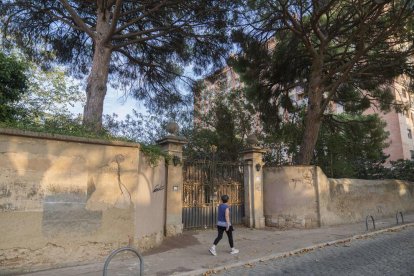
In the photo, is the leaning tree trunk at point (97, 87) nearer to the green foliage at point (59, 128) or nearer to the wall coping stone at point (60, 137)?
the green foliage at point (59, 128)

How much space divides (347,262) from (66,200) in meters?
6.02

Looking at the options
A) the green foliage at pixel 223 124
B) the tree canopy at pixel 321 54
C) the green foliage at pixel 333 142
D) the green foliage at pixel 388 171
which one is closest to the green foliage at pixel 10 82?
the tree canopy at pixel 321 54

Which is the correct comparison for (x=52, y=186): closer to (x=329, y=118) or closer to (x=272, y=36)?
(x=272, y=36)

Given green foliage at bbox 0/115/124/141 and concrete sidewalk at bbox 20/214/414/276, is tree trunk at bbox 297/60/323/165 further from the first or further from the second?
green foliage at bbox 0/115/124/141

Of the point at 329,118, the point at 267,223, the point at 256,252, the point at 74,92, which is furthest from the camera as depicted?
the point at 74,92

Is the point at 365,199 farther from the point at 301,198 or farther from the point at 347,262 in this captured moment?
the point at 347,262

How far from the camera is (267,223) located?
1343 centimetres

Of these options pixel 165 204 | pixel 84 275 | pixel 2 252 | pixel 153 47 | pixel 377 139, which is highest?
pixel 153 47

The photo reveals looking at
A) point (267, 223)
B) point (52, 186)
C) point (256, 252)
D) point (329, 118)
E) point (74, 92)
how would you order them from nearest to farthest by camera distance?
point (52, 186)
point (256, 252)
point (267, 223)
point (329, 118)
point (74, 92)

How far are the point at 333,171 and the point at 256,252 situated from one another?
43.9 ft

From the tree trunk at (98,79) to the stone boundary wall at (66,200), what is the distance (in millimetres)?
3418

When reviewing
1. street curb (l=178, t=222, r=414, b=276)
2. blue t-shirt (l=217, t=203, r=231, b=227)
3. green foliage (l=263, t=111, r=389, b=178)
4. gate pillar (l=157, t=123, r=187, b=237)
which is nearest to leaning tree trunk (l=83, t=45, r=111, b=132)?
gate pillar (l=157, t=123, r=187, b=237)

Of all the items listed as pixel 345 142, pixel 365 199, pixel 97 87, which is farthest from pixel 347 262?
pixel 345 142

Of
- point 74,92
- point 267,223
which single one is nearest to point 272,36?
point 267,223
